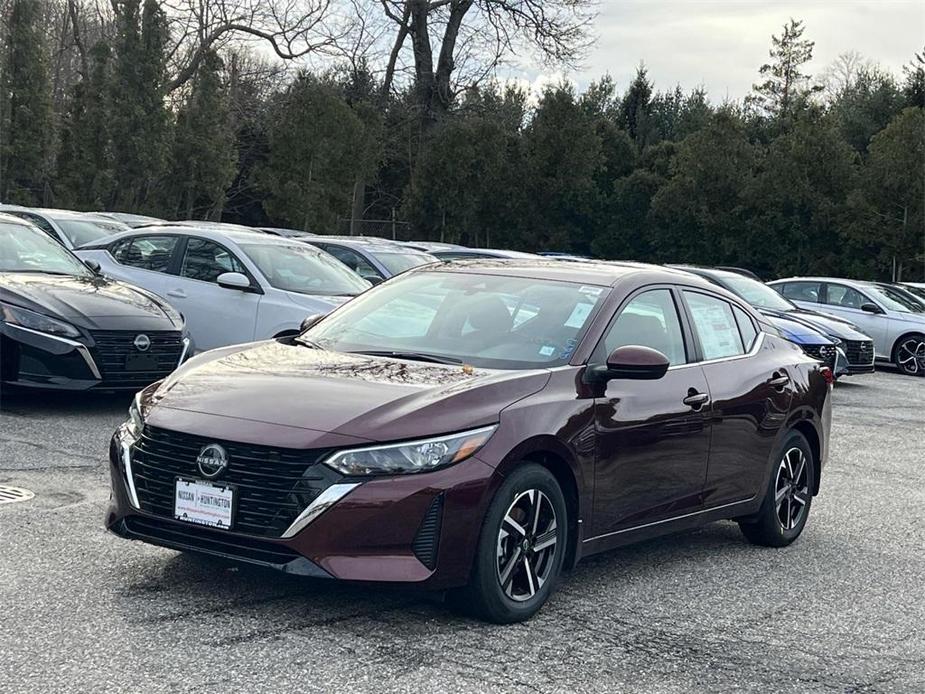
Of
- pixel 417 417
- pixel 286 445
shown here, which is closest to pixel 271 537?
pixel 286 445

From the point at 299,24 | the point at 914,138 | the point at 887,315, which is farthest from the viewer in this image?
the point at 299,24

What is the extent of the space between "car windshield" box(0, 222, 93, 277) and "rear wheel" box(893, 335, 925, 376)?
13.8 metres

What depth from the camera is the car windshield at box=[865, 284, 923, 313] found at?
20438 mm

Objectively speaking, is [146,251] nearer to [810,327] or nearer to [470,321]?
[470,321]

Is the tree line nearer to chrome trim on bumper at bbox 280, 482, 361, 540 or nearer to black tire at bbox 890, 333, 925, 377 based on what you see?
black tire at bbox 890, 333, 925, 377

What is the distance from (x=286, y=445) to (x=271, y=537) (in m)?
0.35

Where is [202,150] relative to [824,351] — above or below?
above

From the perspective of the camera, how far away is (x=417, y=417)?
474 centimetres

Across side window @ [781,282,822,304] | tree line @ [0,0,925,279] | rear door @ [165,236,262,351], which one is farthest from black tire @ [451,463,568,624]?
tree line @ [0,0,925,279]

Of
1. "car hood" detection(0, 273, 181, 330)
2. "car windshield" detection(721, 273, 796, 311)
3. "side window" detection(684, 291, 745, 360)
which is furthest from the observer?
"car windshield" detection(721, 273, 796, 311)

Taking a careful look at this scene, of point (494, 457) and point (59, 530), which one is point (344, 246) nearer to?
point (59, 530)

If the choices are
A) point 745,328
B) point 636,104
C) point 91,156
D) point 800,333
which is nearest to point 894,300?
point 800,333

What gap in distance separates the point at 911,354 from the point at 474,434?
16.8 m

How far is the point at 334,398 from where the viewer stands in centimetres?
491
